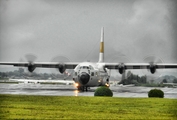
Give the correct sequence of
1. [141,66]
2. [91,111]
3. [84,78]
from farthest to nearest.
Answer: [141,66] < [84,78] < [91,111]

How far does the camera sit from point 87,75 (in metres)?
39.9

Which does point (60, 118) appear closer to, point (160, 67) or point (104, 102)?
point (104, 102)

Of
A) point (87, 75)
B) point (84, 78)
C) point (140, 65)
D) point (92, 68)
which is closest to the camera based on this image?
point (84, 78)

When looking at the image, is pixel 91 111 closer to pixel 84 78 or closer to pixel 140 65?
pixel 84 78

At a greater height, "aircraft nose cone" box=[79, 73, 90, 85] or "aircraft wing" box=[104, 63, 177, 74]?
"aircraft wing" box=[104, 63, 177, 74]

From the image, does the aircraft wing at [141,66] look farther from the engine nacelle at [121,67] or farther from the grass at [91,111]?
the grass at [91,111]

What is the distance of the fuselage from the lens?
39.9m

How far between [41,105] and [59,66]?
89.4ft

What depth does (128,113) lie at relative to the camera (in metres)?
18.2

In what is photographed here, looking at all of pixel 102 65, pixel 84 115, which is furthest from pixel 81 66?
pixel 84 115

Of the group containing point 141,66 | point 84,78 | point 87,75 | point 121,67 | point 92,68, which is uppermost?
point 141,66

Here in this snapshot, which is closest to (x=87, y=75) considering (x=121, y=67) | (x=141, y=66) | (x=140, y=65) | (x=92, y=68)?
(x=92, y=68)

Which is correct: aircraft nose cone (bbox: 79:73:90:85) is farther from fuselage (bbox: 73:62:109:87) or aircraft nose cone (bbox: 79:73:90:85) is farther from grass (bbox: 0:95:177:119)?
grass (bbox: 0:95:177:119)

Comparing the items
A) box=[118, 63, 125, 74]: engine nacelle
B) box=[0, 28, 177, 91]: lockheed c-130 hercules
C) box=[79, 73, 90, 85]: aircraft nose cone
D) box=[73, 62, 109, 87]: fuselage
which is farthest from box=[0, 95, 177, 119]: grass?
box=[118, 63, 125, 74]: engine nacelle
